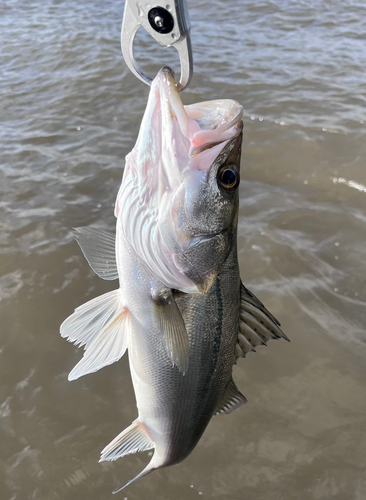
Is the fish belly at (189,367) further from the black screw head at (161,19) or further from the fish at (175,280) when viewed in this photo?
the black screw head at (161,19)

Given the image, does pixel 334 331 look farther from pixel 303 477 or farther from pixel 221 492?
pixel 221 492

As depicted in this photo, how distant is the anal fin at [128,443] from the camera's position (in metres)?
1.73

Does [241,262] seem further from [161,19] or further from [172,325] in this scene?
[161,19]

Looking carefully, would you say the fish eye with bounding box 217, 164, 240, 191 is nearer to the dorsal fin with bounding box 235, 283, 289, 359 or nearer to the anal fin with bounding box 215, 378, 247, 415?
the dorsal fin with bounding box 235, 283, 289, 359

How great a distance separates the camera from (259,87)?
534cm

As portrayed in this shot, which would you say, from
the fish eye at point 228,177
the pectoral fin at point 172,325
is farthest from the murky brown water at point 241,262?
the fish eye at point 228,177

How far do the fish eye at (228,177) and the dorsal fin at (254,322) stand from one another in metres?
0.44

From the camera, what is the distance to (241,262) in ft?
10.8

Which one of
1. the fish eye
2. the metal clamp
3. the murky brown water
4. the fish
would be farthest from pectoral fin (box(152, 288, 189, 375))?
the murky brown water

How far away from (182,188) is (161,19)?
0.49m

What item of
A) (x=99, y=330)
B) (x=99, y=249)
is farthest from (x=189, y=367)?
(x=99, y=249)

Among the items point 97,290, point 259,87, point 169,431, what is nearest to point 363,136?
point 259,87

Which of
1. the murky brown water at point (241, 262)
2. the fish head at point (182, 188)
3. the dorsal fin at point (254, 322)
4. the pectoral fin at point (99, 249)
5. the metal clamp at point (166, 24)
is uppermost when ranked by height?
the metal clamp at point (166, 24)

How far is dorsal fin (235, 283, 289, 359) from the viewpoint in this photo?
5.26 ft
